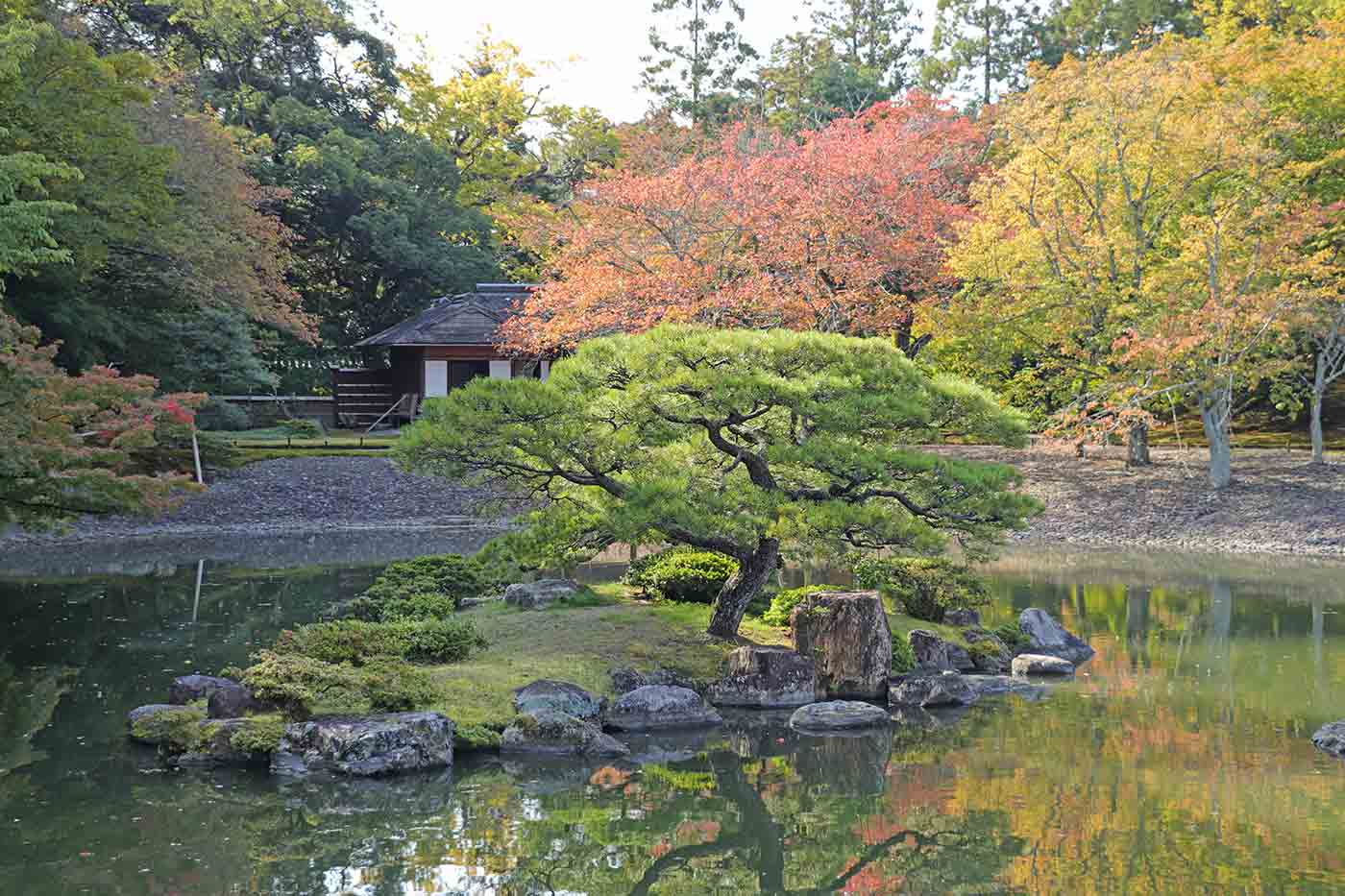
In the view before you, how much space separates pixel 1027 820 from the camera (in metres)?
8.94

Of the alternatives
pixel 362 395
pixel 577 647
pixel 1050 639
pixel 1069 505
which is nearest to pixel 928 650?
pixel 1050 639

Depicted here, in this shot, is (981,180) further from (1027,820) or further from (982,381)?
(1027,820)

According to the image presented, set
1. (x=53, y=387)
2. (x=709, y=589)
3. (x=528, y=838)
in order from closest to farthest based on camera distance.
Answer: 1. (x=528, y=838)
2. (x=709, y=589)
3. (x=53, y=387)

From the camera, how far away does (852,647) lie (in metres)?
12.9

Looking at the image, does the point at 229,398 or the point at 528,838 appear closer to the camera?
the point at 528,838

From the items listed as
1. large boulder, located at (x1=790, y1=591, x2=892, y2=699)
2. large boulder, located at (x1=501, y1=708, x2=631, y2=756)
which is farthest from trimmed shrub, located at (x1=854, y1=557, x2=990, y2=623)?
large boulder, located at (x1=501, y1=708, x2=631, y2=756)

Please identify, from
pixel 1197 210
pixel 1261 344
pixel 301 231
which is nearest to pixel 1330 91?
pixel 1197 210

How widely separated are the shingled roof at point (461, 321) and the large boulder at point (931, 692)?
24.5 m

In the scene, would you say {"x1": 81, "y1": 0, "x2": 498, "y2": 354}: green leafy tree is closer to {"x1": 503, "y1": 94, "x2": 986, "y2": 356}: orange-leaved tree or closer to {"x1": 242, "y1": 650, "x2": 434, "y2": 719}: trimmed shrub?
{"x1": 503, "y1": 94, "x2": 986, "y2": 356}: orange-leaved tree

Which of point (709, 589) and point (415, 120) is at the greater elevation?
point (415, 120)

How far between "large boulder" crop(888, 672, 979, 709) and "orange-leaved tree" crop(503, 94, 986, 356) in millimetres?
11541

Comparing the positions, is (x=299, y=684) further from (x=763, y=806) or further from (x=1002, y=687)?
(x=1002, y=687)

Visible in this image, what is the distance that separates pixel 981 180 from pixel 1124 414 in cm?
749

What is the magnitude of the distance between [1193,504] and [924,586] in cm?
1366
